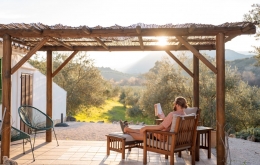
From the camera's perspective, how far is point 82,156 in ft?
20.0

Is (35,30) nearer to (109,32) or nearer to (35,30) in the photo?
(35,30)

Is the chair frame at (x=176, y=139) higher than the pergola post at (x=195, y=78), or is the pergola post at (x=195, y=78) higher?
the pergola post at (x=195, y=78)

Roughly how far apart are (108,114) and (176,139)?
19279mm

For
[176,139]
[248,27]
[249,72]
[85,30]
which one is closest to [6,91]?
[85,30]

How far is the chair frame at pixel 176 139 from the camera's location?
495 cm

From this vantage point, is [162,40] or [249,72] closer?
[162,40]

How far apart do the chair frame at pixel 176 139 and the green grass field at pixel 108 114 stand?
12610 millimetres

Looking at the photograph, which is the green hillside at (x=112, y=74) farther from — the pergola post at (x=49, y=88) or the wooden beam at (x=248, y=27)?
the wooden beam at (x=248, y=27)

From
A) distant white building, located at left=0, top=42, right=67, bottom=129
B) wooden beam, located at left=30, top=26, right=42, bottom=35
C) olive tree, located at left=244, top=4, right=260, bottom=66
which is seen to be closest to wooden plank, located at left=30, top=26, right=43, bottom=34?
wooden beam, located at left=30, top=26, right=42, bottom=35

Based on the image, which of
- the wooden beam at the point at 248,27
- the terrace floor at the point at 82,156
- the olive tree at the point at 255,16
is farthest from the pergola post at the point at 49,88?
the olive tree at the point at 255,16

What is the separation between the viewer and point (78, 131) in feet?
35.8

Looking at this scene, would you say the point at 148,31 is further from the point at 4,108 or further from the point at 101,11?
the point at 101,11

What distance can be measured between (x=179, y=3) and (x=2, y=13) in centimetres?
1294

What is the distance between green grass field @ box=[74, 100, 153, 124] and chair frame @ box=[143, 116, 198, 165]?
12.6 metres
